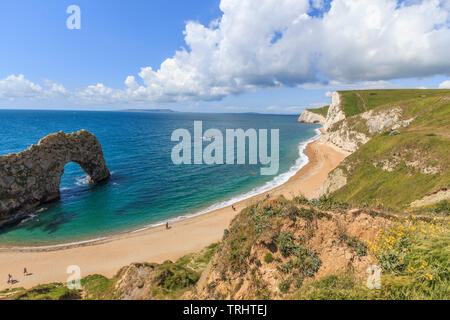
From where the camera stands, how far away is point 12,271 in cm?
2373

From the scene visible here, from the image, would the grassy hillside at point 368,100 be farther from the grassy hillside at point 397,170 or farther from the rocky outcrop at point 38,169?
the rocky outcrop at point 38,169

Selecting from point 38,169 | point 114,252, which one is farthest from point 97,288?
point 38,169

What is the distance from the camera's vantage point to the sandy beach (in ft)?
77.0

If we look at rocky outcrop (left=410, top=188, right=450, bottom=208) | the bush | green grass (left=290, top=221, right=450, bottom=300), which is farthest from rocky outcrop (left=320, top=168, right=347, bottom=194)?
the bush

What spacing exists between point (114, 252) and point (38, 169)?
2619 centimetres

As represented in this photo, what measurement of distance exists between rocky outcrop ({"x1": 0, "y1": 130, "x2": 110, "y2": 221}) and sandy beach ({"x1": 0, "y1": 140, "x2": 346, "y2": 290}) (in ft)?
38.7

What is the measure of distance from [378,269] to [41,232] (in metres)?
42.4

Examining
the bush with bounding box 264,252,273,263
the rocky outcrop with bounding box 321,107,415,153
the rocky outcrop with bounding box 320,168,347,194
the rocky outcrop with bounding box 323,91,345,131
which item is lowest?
the rocky outcrop with bounding box 320,168,347,194

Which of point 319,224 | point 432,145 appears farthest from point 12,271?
point 432,145

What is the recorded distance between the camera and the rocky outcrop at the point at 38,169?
113ft

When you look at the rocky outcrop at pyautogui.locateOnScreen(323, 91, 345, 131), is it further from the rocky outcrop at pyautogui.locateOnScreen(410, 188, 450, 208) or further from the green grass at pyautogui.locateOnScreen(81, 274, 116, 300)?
the green grass at pyautogui.locateOnScreen(81, 274, 116, 300)

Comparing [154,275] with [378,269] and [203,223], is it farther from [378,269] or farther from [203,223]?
[203,223]

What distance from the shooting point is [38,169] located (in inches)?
1507

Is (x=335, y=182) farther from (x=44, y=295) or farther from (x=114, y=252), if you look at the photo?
(x=44, y=295)
